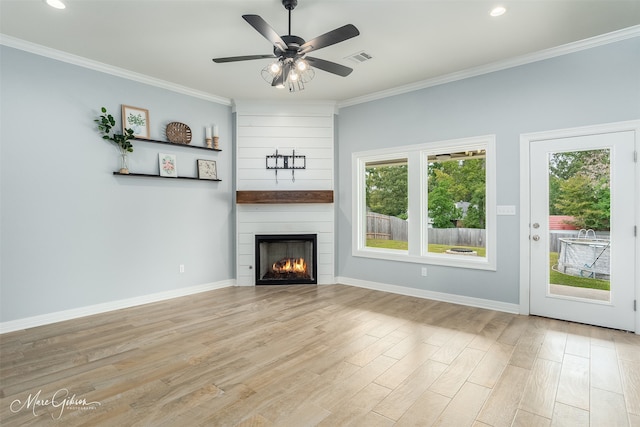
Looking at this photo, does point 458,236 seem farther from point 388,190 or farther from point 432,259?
point 388,190

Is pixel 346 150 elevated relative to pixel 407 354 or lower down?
elevated

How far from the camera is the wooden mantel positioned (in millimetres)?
5043

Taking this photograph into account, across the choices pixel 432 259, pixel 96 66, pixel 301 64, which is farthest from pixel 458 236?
pixel 96 66

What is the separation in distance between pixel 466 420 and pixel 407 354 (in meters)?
0.87

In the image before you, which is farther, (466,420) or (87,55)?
(87,55)

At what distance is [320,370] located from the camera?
8.16ft

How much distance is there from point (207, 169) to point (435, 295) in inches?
150

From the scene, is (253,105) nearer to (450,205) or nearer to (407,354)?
(450,205)

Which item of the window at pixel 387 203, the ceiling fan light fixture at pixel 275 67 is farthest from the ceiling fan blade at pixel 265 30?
the window at pixel 387 203

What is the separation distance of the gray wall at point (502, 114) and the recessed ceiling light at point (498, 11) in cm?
116

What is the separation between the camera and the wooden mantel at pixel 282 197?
504 cm

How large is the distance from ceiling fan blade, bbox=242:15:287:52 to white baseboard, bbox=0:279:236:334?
3.58m

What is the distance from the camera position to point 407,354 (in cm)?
275

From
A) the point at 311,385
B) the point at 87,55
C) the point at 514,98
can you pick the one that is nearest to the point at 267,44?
the point at 87,55
